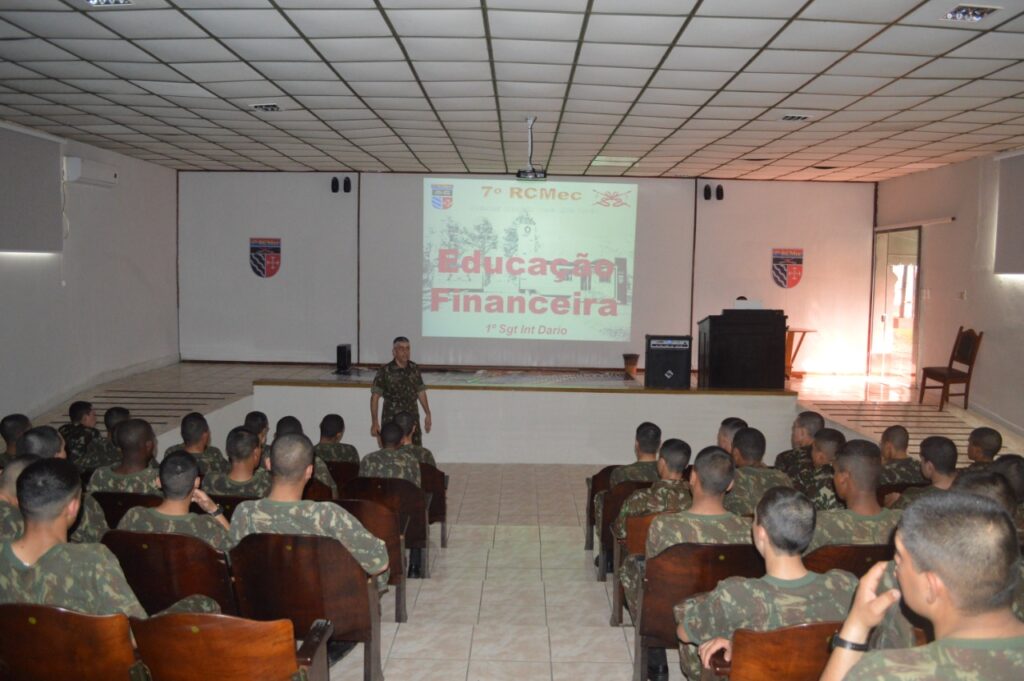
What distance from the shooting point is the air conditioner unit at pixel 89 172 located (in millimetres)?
9711

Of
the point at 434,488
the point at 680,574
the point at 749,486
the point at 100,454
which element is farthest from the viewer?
the point at 434,488

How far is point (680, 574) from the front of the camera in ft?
10.1

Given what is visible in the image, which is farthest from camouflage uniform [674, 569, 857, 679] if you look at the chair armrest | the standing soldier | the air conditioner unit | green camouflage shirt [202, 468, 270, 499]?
the air conditioner unit

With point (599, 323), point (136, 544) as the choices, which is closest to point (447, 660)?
point (136, 544)

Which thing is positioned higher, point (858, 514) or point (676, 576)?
point (858, 514)

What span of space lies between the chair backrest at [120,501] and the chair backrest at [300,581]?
3.17ft

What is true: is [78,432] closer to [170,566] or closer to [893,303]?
[170,566]

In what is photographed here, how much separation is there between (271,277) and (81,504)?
10.2m

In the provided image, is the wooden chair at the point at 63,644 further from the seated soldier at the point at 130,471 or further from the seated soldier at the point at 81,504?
the seated soldier at the point at 130,471

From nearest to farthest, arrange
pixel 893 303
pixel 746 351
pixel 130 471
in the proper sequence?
pixel 130 471 < pixel 746 351 < pixel 893 303

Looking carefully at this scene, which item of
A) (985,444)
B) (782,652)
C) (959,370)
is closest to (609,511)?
(985,444)

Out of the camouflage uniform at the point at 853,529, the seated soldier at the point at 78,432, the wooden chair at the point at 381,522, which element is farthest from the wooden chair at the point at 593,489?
the seated soldier at the point at 78,432

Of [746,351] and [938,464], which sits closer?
[938,464]

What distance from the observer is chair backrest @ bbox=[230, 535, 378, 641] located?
290cm
